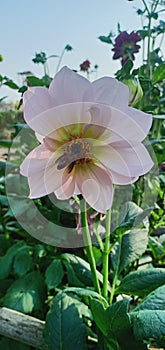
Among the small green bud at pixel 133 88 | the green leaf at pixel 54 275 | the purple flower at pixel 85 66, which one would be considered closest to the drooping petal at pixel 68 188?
the small green bud at pixel 133 88

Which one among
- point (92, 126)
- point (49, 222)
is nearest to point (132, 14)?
point (49, 222)

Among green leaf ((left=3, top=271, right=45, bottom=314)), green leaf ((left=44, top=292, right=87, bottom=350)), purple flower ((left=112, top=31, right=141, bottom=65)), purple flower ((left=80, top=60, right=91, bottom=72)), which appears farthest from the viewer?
purple flower ((left=80, top=60, right=91, bottom=72))

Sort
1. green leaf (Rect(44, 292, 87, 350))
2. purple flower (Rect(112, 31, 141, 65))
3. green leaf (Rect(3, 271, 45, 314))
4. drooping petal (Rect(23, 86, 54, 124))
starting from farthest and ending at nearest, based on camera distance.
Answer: purple flower (Rect(112, 31, 141, 65)) → green leaf (Rect(3, 271, 45, 314)) → green leaf (Rect(44, 292, 87, 350)) → drooping petal (Rect(23, 86, 54, 124))

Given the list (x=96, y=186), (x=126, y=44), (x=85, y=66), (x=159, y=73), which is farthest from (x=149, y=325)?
(x=85, y=66)

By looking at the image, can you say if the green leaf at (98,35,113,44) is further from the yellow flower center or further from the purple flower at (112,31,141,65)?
the yellow flower center

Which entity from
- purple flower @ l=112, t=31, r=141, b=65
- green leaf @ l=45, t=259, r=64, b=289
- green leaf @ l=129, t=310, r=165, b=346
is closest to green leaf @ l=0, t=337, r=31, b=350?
green leaf @ l=45, t=259, r=64, b=289

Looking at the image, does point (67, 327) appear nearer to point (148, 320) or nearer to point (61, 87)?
point (148, 320)
